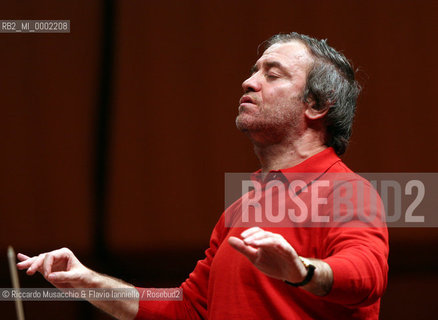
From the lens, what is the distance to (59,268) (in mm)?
1295

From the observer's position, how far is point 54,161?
231 cm

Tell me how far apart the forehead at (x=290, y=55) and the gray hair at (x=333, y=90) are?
0.05 ft

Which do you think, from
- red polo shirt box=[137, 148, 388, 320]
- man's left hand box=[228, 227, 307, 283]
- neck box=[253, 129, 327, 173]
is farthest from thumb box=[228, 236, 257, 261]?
neck box=[253, 129, 327, 173]

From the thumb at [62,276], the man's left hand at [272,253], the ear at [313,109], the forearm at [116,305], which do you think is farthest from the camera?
the ear at [313,109]

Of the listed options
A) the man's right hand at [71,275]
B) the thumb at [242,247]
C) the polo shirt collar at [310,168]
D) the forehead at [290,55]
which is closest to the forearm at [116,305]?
the man's right hand at [71,275]

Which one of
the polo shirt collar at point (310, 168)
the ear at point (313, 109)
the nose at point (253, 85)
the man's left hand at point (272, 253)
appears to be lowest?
the man's left hand at point (272, 253)

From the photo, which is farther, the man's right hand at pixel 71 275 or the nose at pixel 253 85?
the nose at pixel 253 85

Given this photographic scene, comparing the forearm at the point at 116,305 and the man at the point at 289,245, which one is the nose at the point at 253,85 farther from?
the forearm at the point at 116,305

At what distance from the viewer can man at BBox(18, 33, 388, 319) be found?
0.93m

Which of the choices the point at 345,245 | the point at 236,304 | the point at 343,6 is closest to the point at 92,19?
the point at 343,6

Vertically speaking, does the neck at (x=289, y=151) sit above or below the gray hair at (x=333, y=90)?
below

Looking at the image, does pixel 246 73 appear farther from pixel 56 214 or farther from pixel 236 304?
pixel 236 304

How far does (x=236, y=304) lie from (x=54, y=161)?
4.35 feet

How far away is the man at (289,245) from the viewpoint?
93 cm
